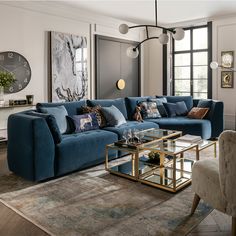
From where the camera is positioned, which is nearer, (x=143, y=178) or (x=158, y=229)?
(x=158, y=229)

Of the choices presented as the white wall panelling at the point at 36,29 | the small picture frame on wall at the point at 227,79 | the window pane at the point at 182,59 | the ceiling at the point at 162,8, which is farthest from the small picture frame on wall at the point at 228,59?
the white wall panelling at the point at 36,29

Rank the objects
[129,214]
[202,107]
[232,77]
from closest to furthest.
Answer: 1. [129,214]
2. [202,107]
3. [232,77]

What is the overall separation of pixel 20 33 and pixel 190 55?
4311mm

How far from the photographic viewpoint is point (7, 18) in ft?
16.9

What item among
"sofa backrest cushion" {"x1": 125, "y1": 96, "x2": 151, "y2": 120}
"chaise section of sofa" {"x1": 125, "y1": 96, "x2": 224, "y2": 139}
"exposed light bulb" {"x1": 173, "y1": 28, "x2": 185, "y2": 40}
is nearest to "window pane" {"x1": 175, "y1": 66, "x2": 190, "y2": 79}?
"chaise section of sofa" {"x1": 125, "y1": 96, "x2": 224, "y2": 139}

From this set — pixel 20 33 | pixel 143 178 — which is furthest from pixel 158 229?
pixel 20 33

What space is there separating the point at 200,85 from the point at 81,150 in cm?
469

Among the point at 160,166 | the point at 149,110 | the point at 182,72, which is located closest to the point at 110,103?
the point at 149,110

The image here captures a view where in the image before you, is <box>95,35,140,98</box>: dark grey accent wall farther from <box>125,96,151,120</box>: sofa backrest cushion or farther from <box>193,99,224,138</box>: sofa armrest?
<box>193,99,224,138</box>: sofa armrest

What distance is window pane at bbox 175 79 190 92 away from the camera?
7.60 m

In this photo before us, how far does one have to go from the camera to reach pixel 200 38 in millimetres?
7297

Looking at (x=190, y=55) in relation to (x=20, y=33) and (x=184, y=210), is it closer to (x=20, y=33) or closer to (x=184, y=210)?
(x=20, y=33)

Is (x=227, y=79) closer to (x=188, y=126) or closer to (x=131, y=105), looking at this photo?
(x=188, y=126)

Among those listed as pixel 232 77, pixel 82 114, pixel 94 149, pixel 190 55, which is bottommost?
pixel 94 149
